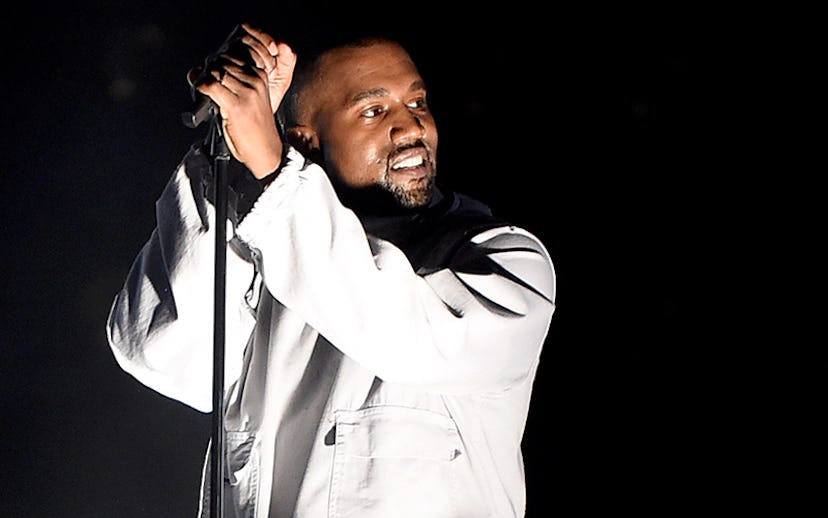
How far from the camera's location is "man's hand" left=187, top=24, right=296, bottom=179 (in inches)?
45.2

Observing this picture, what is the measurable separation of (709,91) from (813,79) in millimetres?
148

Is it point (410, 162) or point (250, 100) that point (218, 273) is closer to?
point (250, 100)

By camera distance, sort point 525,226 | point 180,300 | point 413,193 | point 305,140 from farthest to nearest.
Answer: point 525,226 < point 305,140 < point 413,193 < point 180,300

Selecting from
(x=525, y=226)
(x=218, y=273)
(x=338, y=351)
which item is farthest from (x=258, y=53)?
(x=525, y=226)

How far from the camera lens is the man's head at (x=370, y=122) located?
154cm

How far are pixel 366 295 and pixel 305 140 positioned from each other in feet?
1.55

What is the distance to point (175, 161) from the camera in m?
1.93

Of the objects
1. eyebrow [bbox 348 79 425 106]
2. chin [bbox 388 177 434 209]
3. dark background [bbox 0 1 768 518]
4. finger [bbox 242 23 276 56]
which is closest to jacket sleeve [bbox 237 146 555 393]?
finger [bbox 242 23 276 56]

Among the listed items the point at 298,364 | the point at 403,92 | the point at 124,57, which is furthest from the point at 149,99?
the point at 298,364

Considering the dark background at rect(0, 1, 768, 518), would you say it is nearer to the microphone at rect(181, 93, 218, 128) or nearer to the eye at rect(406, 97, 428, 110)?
the eye at rect(406, 97, 428, 110)

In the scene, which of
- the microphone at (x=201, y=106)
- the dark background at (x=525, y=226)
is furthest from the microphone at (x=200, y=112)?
the dark background at (x=525, y=226)

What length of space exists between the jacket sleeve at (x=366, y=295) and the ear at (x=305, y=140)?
0.38m

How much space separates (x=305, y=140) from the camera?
163cm

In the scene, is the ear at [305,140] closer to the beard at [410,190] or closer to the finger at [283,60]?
the beard at [410,190]
